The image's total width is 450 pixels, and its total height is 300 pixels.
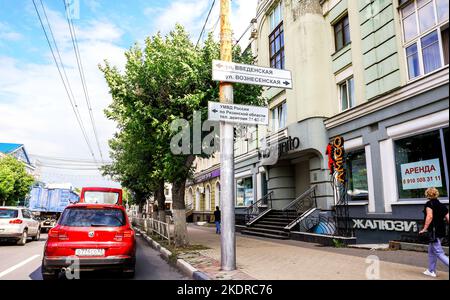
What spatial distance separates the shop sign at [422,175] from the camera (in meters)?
10.3

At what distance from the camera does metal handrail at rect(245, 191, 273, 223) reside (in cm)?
2005

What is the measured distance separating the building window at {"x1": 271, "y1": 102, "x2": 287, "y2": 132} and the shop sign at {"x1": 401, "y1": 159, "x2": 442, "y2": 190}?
27.4 ft

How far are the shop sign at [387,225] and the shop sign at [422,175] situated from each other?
113 centimetres

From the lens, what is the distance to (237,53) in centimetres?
1433

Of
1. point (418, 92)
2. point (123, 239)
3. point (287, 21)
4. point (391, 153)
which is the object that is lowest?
point (123, 239)

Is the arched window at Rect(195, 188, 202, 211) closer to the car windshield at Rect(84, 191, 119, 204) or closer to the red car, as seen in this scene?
the car windshield at Rect(84, 191, 119, 204)

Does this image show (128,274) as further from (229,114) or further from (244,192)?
(244,192)

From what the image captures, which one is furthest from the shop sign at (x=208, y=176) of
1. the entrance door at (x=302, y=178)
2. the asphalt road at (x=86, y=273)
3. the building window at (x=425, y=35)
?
the building window at (x=425, y=35)

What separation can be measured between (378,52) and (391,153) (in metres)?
3.63

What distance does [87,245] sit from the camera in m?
6.89

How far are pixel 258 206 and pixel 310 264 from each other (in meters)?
12.9
